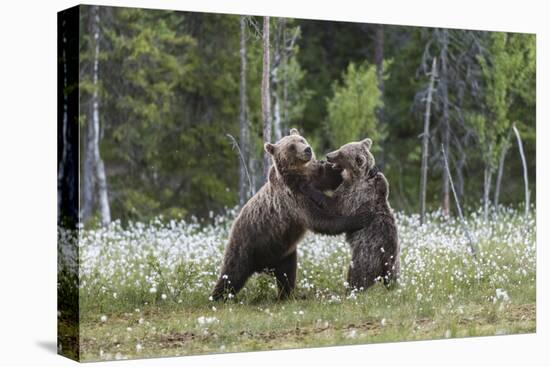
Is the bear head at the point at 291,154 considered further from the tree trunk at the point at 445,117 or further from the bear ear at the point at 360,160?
the tree trunk at the point at 445,117

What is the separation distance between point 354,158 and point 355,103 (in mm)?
1259

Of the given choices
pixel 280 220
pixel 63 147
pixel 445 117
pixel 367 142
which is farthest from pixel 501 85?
pixel 63 147

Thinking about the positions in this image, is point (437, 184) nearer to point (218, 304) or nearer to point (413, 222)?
point (413, 222)

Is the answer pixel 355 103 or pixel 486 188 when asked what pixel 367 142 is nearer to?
pixel 355 103

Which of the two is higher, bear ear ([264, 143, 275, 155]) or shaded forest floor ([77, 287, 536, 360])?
bear ear ([264, 143, 275, 155])

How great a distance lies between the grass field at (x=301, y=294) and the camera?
9.15 metres

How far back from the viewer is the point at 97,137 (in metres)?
10.2

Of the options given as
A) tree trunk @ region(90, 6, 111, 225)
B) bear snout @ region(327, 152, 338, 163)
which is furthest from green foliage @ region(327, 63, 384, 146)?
tree trunk @ region(90, 6, 111, 225)

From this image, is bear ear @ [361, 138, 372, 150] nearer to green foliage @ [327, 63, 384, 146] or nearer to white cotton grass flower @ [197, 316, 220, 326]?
green foliage @ [327, 63, 384, 146]

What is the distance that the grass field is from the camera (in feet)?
30.0

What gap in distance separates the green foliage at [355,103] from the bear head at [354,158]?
0.62 m

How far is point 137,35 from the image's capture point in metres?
10.4

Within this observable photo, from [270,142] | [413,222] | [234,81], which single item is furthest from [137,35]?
[413,222]

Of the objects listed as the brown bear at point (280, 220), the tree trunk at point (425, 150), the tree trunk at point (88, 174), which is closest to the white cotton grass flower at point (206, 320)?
the brown bear at point (280, 220)
